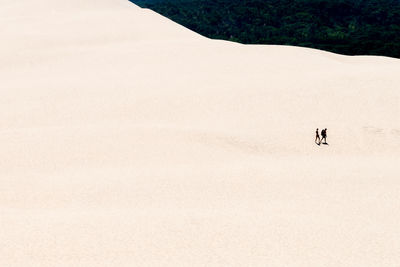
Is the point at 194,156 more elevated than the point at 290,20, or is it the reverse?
the point at 290,20

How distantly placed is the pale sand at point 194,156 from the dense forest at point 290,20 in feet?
237

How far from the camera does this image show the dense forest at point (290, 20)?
114 metres

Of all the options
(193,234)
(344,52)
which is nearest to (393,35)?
(344,52)

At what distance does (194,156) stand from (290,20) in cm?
11725

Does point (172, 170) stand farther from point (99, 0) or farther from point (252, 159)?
point (99, 0)

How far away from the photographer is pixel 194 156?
19.8 metres

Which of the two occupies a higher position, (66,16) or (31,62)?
(66,16)

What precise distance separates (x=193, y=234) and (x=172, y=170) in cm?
517

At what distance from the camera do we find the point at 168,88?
27938 millimetres

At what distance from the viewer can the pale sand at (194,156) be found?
12.9 meters

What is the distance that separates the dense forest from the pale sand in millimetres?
72256

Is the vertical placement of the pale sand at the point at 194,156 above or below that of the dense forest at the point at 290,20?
below

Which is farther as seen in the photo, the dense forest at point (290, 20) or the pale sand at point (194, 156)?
the dense forest at point (290, 20)

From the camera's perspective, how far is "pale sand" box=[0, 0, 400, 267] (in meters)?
12.9
